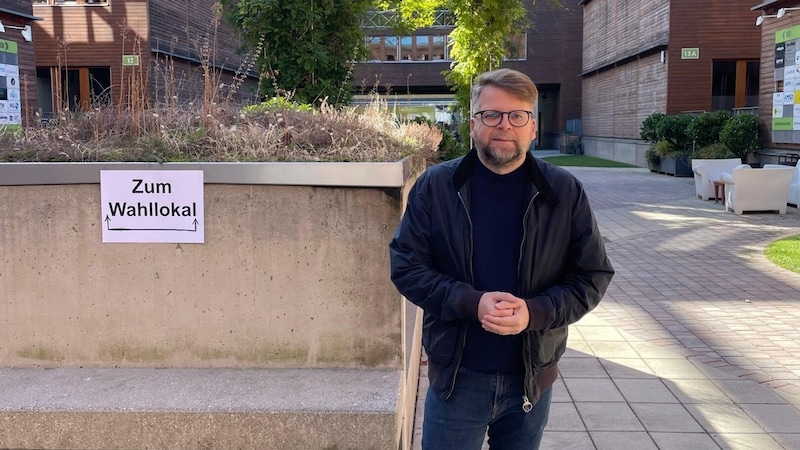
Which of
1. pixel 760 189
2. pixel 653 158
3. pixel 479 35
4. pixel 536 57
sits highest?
pixel 536 57

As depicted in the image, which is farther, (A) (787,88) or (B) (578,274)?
(A) (787,88)

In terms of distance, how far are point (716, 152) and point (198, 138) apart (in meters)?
19.5

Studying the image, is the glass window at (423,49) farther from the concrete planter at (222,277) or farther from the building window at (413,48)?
the concrete planter at (222,277)

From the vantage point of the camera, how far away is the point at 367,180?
10.4 feet

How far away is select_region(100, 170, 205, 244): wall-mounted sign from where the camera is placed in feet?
10.7

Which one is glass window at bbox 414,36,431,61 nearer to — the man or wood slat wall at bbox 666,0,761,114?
wood slat wall at bbox 666,0,761,114

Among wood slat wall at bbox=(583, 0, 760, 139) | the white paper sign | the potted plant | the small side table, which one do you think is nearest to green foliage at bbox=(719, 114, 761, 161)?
the white paper sign

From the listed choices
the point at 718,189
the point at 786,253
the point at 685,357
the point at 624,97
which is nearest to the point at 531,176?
the point at 685,357

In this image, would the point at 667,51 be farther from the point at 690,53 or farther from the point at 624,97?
the point at 624,97

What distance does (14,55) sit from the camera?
1747 centimetres

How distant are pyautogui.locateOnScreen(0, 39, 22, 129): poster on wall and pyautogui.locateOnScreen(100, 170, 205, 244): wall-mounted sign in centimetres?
1508

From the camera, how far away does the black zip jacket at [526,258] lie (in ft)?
8.06

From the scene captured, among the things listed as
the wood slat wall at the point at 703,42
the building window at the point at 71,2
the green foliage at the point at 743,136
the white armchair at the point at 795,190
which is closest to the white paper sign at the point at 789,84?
the green foliage at the point at 743,136

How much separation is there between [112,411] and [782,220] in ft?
41.2
